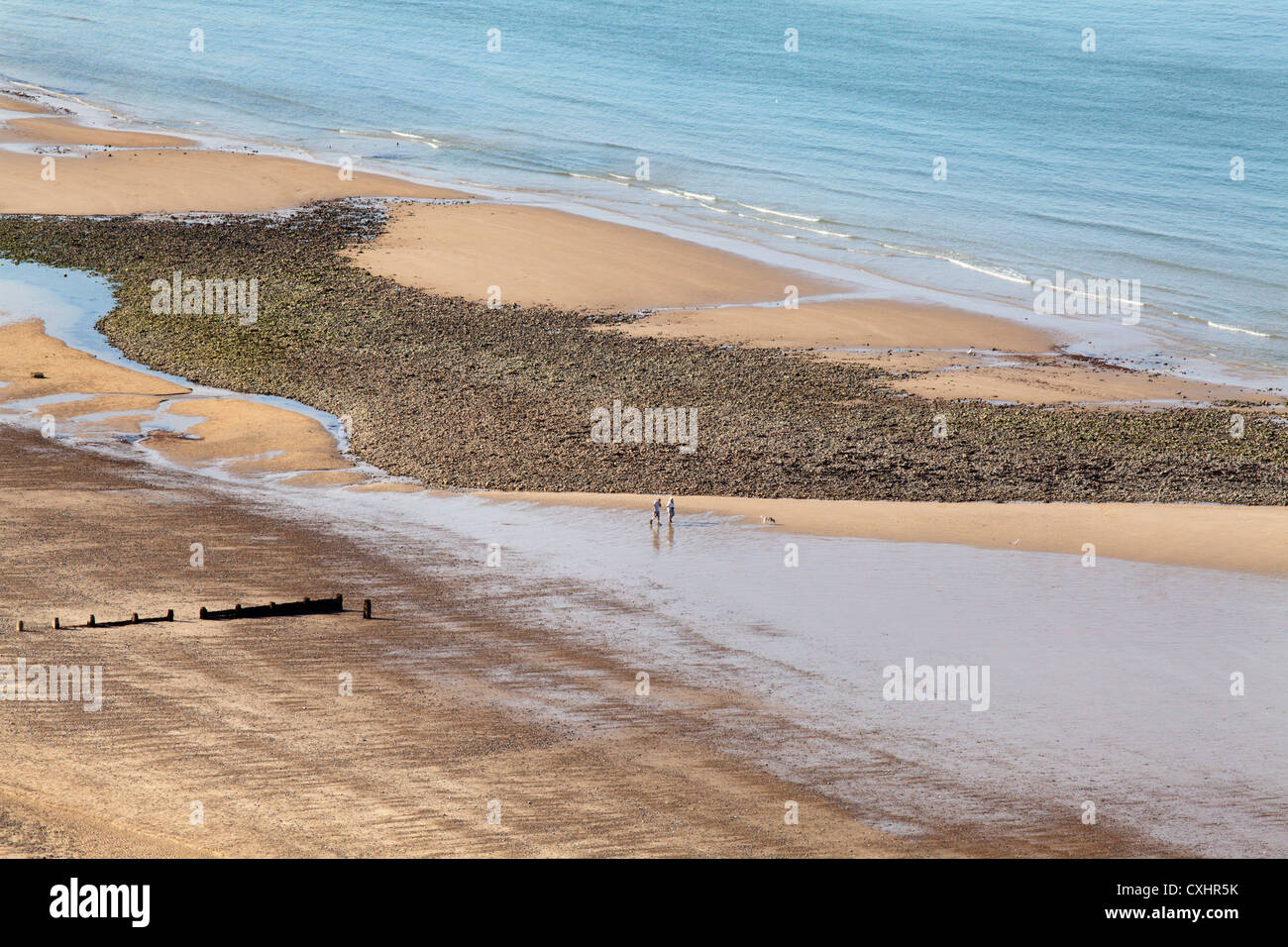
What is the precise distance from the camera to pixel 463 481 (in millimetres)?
30391

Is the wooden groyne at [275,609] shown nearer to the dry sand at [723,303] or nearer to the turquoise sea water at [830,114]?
the dry sand at [723,303]

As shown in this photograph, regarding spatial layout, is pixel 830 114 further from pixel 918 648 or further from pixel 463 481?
pixel 918 648

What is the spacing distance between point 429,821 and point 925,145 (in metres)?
69.9

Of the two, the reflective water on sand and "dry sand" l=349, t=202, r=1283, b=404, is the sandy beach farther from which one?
the reflective water on sand

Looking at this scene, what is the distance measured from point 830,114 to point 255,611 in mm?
72935

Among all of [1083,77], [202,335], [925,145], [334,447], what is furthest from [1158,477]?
[1083,77]

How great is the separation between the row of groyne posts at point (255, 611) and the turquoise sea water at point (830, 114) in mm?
29922

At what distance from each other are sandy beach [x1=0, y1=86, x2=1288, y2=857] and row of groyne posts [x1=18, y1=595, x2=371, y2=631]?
266mm

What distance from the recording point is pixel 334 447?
3238cm

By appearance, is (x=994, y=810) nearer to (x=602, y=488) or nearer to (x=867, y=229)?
(x=602, y=488)

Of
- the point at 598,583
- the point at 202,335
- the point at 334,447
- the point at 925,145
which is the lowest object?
the point at 598,583

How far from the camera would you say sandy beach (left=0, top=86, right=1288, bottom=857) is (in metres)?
16.9

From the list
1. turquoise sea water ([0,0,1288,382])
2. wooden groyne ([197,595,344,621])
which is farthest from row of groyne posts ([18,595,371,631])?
turquoise sea water ([0,0,1288,382])

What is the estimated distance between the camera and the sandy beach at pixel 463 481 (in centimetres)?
1691
